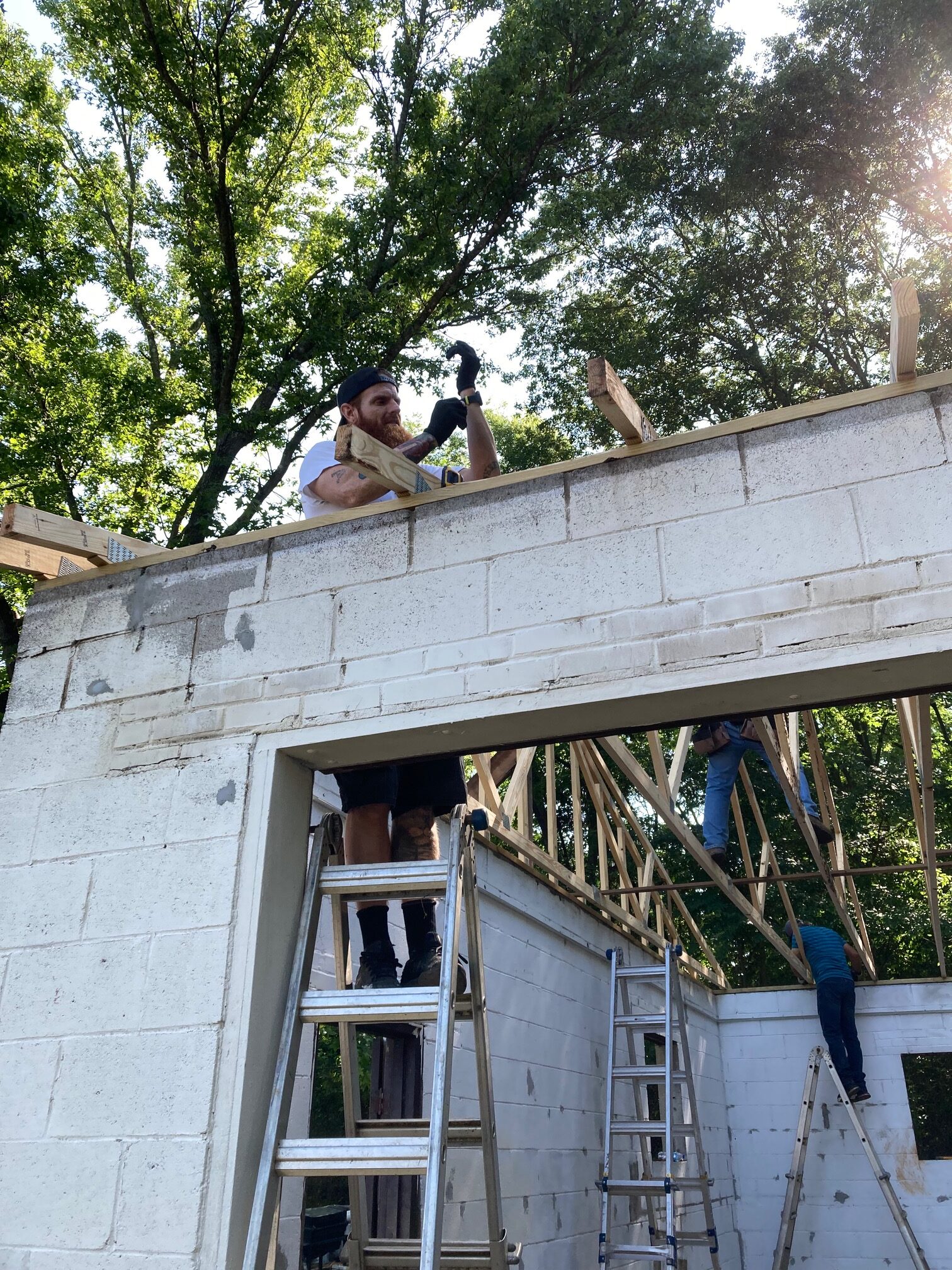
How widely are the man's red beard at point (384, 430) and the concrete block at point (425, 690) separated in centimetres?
140

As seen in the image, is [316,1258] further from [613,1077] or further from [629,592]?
[629,592]

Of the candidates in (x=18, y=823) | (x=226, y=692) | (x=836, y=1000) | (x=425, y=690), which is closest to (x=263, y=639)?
(x=226, y=692)

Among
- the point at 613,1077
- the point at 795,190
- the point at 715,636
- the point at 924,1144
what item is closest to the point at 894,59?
the point at 795,190

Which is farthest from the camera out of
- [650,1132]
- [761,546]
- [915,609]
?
[650,1132]

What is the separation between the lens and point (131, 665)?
3.31 meters

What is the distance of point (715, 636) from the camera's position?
8.57ft

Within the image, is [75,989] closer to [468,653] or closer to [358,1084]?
[358,1084]

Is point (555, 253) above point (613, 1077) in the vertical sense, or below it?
above

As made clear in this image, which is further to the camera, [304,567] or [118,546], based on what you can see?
[118,546]

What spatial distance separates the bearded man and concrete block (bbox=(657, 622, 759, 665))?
37.6 inches

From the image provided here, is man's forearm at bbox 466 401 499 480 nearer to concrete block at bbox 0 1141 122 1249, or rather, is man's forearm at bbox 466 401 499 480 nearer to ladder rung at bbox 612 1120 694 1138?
concrete block at bbox 0 1141 122 1249

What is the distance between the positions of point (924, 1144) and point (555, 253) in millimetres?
15170

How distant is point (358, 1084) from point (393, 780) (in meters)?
0.98

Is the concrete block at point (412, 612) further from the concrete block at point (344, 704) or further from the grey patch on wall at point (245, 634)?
the grey patch on wall at point (245, 634)
